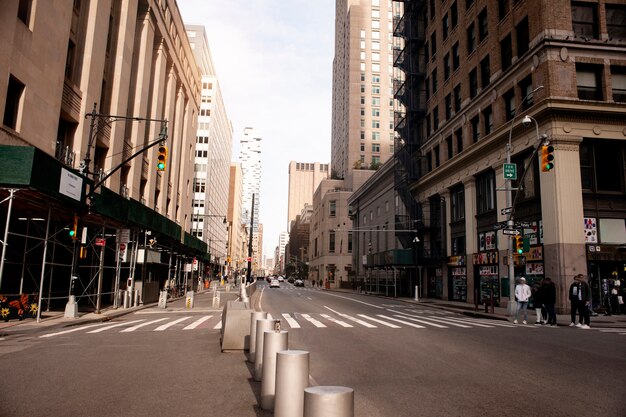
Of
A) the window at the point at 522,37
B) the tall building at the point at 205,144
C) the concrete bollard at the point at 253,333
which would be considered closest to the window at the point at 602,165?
the window at the point at 522,37

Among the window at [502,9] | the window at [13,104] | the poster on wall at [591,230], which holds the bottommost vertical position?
the poster on wall at [591,230]

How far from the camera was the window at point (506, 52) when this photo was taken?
30439mm

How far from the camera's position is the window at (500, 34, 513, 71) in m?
30.4

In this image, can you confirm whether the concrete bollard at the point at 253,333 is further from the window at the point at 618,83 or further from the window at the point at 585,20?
the window at the point at 585,20

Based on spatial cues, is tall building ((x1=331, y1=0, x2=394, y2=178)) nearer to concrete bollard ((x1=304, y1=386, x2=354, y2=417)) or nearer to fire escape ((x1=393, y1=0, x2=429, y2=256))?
fire escape ((x1=393, y1=0, x2=429, y2=256))

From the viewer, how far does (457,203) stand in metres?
38.3

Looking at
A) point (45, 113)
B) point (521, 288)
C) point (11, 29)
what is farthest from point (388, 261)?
point (11, 29)

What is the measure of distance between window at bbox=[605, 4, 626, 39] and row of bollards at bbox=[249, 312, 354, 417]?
1188 inches

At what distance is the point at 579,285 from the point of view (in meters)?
17.8

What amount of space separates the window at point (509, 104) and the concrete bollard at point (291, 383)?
29.9 m

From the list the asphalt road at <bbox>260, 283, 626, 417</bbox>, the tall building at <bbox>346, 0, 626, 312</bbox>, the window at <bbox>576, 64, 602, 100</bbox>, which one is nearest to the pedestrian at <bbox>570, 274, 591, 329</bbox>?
the asphalt road at <bbox>260, 283, 626, 417</bbox>

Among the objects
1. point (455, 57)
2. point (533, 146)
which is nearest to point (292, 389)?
point (533, 146)

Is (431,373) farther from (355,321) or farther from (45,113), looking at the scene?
(45,113)

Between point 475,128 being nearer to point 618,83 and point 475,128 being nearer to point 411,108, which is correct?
point 618,83
